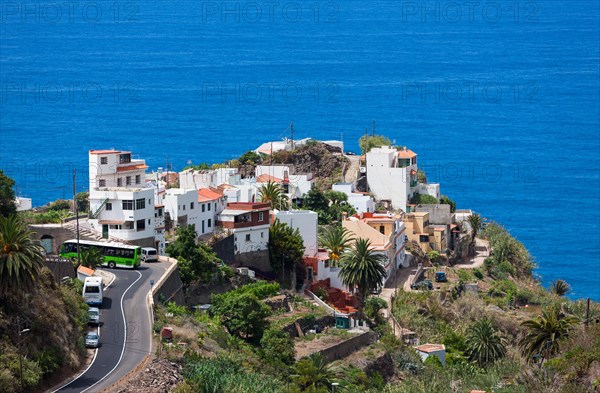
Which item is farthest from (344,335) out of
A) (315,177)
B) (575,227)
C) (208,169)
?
(575,227)

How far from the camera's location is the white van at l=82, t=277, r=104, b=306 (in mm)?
63406

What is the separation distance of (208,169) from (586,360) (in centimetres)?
4662

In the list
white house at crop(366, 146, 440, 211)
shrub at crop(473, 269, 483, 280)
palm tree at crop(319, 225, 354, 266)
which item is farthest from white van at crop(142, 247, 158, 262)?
white house at crop(366, 146, 440, 211)

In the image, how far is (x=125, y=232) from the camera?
7844 centimetres

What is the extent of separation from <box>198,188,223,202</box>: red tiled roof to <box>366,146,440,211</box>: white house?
2349cm

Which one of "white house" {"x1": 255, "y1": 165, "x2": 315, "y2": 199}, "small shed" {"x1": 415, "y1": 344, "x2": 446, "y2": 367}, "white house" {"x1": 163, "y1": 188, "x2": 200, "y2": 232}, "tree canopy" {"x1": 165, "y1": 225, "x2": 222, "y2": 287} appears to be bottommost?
"small shed" {"x1": 415, "y1": 344, "x2": 446, "y2": 367}

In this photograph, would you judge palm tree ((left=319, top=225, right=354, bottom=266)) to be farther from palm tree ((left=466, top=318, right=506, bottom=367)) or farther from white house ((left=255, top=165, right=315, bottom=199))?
palm tree ((left=466, top=318, right=506, bottom=367))

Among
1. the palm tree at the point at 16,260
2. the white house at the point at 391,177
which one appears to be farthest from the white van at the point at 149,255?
the white house at the point at 391,177

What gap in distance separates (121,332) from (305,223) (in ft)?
96.6

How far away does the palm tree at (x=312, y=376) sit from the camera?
2484 inches

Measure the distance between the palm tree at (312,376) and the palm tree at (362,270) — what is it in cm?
1615

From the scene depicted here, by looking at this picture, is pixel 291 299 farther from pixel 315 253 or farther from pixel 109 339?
pixel 109 339

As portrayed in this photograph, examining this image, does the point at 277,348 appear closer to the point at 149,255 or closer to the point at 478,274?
the point at 149,255

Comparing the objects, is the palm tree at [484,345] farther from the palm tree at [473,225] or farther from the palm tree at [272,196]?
the palm tree at [473,225]
